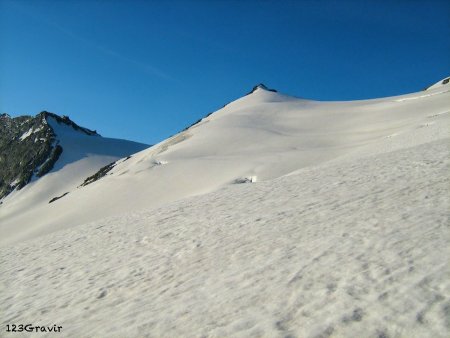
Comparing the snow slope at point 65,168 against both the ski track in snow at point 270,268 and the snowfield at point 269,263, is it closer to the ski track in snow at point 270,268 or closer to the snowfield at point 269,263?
the snowfield at point 269,263

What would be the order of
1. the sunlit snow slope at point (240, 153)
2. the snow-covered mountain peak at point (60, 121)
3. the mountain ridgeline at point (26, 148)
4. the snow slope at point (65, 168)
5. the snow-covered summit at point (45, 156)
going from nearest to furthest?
the sunlit snow slope at point (240, 153), the snow slope at point (65, 168), the snow-covered summit at point (45, 156), the mountain ridgeline at point (26, 148), the snow-covered mountain peak at point (60, 121)

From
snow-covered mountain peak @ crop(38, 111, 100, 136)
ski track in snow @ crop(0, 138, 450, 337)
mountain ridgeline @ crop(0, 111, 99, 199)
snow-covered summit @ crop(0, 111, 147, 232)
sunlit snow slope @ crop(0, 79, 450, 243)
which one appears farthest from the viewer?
snow-covered mountain peak @ crop(38, 111, 100, 136)

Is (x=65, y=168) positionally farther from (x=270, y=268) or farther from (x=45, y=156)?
(x=270, y=268)

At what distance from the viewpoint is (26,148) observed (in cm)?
9150

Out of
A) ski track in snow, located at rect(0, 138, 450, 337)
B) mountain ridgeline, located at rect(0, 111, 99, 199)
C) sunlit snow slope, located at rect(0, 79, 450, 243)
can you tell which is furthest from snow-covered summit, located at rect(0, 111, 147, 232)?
ski track in snow, located at rect(0, 138, 450, 337)

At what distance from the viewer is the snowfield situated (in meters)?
6.64

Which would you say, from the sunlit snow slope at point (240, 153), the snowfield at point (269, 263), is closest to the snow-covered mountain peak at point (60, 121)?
the sunlit snow slope at point (240, 153)

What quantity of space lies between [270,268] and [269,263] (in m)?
0.32

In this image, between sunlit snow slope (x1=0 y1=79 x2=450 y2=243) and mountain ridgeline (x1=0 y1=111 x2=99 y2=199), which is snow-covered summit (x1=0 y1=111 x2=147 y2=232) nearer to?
mountain ridgeline (x1=0 y1=111 x2=99 y2=199)

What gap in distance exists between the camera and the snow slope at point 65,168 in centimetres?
6138

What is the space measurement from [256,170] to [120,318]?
19624 mm

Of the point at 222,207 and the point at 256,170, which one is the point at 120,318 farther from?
the point at 256,170

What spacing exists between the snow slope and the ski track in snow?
88.9ft

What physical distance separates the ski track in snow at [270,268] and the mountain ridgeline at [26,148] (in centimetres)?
6751
